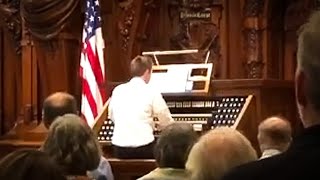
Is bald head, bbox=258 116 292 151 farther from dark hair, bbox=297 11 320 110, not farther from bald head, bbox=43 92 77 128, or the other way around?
dark hair, bbox=297 11 320 110

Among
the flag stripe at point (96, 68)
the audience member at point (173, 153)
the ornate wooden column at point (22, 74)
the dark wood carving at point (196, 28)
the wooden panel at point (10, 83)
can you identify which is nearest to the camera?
the audience member at point (173, 153)

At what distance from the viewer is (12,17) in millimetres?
9930

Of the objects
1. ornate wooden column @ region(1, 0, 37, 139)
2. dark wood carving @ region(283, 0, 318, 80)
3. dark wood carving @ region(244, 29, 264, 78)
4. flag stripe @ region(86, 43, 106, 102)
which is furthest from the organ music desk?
ornate wooden column @ region(1, 0, 37, 139)

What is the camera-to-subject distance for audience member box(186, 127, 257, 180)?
2855 millimetres

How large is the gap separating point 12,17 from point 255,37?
305cm

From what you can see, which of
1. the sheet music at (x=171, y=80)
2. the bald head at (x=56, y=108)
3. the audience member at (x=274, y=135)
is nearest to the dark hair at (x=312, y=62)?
the audience member at (x=274, y=135)

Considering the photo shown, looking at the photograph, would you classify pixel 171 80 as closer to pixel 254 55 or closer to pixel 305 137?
pixel 254 55

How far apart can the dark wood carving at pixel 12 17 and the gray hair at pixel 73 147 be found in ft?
20.4

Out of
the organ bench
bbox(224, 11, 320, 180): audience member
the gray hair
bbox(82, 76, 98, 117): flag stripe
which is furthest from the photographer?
bbox(82, 76, 98, 117): flag stripe

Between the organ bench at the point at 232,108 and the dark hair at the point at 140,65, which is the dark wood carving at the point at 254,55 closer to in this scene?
the organ bench at the point at 232,108

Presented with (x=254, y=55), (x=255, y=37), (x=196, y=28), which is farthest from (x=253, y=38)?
(x=196, y=28)

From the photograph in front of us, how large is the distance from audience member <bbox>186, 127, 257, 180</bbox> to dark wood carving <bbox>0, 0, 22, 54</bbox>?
23.7ft

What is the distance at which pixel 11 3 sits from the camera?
9938 millimetres

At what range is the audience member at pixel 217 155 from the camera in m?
2.86
